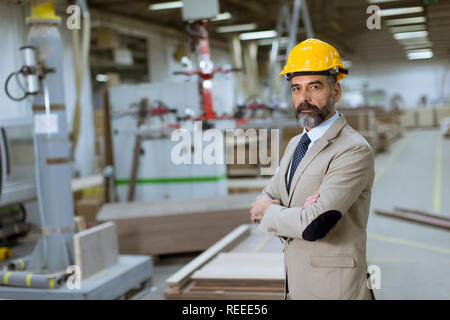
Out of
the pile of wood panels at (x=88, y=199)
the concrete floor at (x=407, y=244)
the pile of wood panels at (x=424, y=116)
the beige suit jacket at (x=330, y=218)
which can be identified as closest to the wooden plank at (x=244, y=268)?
the concrete floor at (x=407, y=244)

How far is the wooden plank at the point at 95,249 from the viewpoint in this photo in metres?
3.58

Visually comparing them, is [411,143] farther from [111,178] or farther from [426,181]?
[111,178]

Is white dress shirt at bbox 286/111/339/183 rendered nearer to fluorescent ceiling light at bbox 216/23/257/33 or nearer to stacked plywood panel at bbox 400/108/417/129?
fluorescent ceiling light at bbox 216/23/257/33

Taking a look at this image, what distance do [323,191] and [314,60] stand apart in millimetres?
451

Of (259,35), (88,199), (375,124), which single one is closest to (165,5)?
(259,35)

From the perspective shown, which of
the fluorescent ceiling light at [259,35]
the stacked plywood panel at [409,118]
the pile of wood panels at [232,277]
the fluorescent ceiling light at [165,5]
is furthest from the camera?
the stacked plywood panel at [409,118]

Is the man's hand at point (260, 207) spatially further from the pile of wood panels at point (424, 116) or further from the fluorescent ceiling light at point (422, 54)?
the pile of wood panels at point (424, 116)

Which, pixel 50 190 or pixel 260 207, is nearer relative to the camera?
pixel 260 207

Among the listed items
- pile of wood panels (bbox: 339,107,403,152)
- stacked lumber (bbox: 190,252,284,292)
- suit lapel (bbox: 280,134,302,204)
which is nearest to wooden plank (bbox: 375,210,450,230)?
pile of wood panels (bbox: 339,107,403,152)

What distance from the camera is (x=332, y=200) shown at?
1.53 meters

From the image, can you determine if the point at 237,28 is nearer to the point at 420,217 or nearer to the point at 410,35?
the point at 420,217

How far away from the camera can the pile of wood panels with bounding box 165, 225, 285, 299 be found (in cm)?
317

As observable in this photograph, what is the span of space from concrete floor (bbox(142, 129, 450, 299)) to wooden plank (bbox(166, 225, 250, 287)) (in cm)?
66

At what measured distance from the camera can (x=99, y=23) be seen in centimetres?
1103
